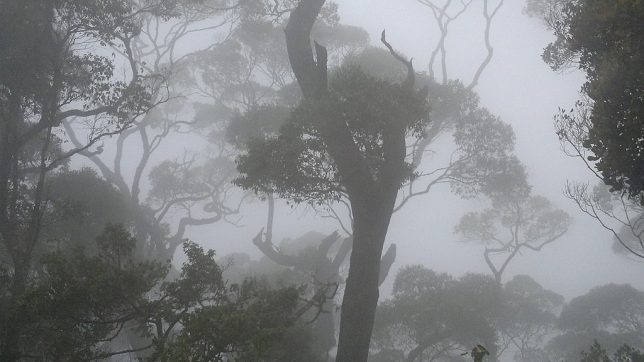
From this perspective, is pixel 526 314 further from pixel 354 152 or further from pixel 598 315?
pixel 354 152

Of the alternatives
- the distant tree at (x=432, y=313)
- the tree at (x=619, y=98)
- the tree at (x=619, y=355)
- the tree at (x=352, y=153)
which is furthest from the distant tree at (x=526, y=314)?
the tree at (x=619, y=98)

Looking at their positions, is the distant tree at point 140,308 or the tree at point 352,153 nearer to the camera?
the distant tree at point 140,308

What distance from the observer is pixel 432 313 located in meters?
20.1

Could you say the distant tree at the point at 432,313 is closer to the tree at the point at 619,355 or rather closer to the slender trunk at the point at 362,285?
the tree at the point at 619,355

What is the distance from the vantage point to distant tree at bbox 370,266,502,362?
2003 centimetres

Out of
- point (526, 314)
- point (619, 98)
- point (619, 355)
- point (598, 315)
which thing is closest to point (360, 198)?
point (619, 98)

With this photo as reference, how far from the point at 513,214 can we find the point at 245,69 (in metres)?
19.9

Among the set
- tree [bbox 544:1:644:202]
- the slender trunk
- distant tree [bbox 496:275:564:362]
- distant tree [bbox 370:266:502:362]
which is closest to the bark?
the slender trunk

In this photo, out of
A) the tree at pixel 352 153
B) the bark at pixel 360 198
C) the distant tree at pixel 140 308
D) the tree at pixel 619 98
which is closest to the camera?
the tree at pixel 619 98

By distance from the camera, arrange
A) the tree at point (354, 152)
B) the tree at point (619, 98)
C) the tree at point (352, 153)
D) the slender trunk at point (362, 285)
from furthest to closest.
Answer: the tree at point (354, 152) < the tree at point (352, 153) < the slender trunk at point (362, 285) < the tree at point (619, 98)

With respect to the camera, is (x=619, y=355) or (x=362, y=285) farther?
(x=619, y=355)

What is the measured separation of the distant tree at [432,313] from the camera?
65.7 feet

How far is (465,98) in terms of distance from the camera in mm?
18594

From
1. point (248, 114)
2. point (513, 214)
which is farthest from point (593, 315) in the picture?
point (248, 114)
